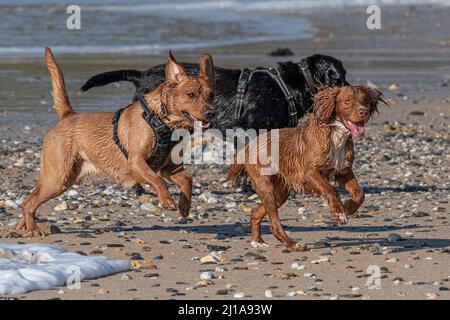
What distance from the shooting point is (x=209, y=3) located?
43.7 metres

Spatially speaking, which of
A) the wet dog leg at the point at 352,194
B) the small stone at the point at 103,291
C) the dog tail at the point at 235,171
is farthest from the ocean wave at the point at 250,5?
the small stone at the point at 103,291

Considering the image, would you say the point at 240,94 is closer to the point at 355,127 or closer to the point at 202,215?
the point at 202,215

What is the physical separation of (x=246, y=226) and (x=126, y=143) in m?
1.17

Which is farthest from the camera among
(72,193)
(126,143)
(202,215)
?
(72,193)

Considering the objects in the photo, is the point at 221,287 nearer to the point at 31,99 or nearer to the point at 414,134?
the point at 414,134

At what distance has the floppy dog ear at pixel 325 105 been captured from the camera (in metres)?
7.82

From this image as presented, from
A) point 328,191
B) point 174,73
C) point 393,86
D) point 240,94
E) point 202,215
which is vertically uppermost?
point 174,73

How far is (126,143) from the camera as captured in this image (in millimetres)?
8469

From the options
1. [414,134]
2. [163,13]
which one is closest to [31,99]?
[414,134]

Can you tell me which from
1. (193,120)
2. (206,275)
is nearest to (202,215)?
(193,120)

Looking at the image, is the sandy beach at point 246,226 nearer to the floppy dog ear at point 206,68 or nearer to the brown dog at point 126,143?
the brown dog at point 126,143

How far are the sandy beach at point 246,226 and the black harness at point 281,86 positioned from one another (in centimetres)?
82

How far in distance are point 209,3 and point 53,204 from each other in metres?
34.7

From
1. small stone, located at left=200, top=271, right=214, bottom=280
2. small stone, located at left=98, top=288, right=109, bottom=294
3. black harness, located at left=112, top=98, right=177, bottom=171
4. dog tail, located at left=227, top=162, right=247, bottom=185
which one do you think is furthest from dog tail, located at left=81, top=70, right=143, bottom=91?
Answer: small stone, located at left=98, top=288, right=109, bottom=294
